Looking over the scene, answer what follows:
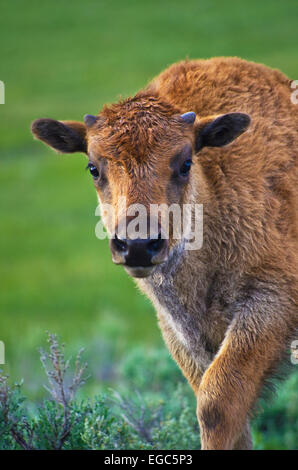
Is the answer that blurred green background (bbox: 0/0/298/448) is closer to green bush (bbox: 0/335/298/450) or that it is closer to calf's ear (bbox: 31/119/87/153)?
green bush (bbox: 0/335/298/450)

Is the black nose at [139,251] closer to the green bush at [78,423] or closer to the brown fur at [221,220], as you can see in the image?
the brown fur at [221,220]

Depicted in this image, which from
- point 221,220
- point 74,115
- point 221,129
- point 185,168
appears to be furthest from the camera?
point 74,115

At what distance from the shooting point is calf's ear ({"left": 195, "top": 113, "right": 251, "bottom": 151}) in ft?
17.3

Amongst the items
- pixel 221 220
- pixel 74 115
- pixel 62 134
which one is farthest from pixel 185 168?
pixel 74 115

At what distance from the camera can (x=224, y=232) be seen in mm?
5406

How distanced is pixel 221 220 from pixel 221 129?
63 cm

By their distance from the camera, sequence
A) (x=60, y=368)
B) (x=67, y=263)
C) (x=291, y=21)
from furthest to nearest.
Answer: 1. (x=291, y=21)
2. (x=67, y=263)
3. (x=60, y=368)

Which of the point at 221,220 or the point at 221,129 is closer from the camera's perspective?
the point at 221,129

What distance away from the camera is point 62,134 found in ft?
A: 18.6

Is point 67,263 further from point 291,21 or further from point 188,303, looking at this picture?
point 291,21

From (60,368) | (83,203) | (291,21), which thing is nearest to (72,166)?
(83,203)

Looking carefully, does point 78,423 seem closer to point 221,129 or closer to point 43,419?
point 43,419

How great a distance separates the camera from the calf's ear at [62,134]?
18.5 feet

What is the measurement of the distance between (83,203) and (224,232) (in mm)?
19762
